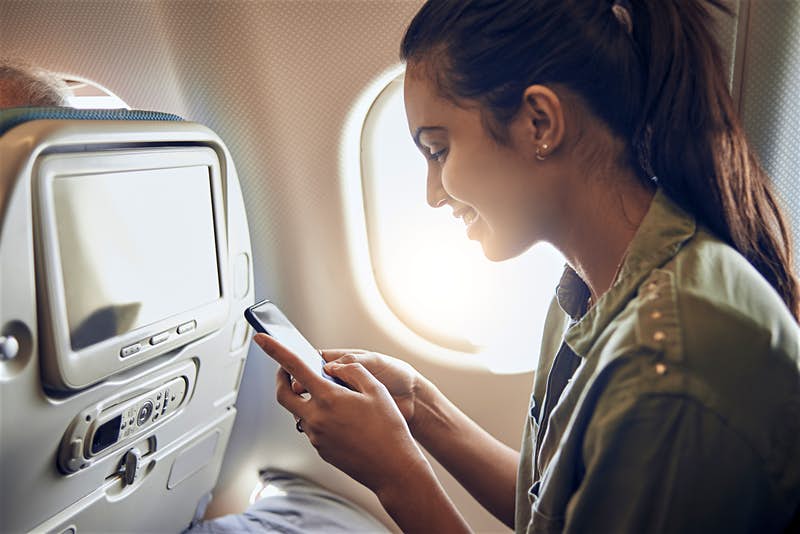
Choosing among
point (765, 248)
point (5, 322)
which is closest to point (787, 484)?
point (765, 248)

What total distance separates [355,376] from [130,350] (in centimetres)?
39

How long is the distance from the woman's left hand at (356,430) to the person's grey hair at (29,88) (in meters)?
0.80

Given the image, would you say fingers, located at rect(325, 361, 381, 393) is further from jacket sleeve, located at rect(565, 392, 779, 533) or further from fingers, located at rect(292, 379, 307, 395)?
jacket sleeve, located at rect(565, 392, 779, 533)

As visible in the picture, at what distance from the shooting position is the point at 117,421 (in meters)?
1.23

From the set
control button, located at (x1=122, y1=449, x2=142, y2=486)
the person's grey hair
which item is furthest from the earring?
the person's grey hair

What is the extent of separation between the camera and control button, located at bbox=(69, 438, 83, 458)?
114 cm

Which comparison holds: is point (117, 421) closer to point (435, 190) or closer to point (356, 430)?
point (356, 430)

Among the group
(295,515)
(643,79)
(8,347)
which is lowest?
(295,515)

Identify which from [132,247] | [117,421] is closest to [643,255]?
[132,247]

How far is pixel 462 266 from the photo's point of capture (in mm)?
1812

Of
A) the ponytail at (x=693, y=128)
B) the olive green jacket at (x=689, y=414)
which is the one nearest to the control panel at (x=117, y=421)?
the olive green jacket at (x=689, y=414)

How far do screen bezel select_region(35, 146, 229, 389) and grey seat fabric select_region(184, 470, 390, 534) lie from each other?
0.56 meters

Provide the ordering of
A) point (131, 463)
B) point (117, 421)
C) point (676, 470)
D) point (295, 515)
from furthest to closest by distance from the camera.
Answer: point (295, 515), point (131, 463), point (117, 421), point (676, 470)

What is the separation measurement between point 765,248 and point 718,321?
0.82ft
